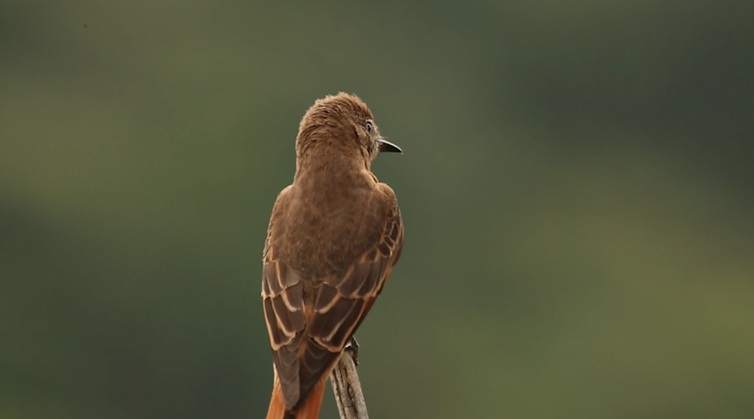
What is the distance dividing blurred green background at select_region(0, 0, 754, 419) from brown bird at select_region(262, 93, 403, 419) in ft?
138

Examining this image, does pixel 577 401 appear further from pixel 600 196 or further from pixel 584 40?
pixel 584 40

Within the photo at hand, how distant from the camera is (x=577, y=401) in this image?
201ft

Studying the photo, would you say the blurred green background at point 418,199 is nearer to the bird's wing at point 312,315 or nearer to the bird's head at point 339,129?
the bird's head at point 339,129

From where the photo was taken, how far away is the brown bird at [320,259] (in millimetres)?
9969

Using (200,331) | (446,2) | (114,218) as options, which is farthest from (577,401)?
(446,2)

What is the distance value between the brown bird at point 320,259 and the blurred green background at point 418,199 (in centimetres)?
4221

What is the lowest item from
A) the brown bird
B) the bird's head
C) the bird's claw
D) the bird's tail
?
the bird's tail

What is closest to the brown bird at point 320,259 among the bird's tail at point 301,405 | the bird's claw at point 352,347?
the bird's tail at point 301,405

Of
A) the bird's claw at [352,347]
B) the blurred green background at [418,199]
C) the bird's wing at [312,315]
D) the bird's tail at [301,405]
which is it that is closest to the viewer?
the bird's tail at [301,405]

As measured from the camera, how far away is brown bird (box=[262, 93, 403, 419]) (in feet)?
32.7

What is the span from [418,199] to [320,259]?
61.7 metres

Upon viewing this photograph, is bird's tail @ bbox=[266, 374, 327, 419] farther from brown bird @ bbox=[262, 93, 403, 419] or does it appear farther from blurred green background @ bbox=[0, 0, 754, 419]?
blurred green background @ bbox=[0, 0, 754, 419]

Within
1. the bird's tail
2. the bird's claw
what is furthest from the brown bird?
the bird's claw

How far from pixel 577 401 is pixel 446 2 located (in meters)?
52.6
